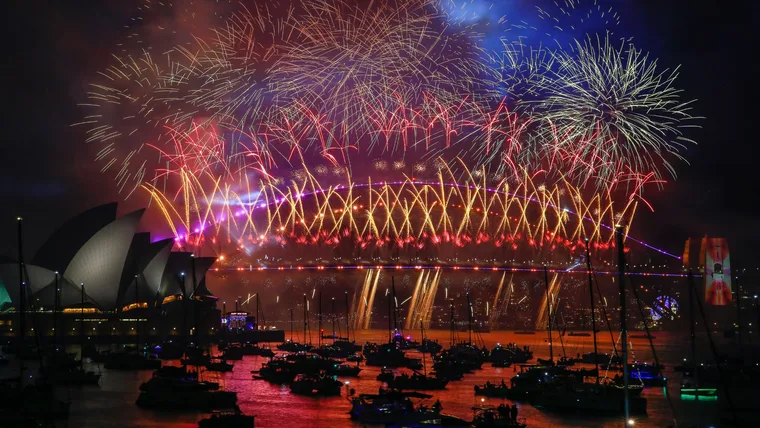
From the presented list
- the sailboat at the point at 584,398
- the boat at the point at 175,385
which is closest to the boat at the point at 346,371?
the boat at the point at 175,385

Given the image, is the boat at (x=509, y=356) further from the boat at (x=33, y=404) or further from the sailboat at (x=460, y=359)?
the boat at (x=33, y=404)

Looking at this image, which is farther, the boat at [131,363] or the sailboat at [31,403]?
the boat at [131,363]

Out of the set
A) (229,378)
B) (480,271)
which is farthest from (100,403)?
(480,271)

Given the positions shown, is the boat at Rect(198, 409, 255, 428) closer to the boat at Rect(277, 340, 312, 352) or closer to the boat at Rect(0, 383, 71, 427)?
the boat at Rect(0, 383, 71, 427)

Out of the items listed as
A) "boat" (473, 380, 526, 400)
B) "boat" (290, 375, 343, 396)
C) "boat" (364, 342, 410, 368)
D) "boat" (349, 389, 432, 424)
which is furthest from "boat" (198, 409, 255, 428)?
"boat" (364, 342, 410, 368)

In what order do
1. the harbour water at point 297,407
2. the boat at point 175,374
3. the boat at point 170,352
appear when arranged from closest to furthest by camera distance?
the harbour water at point 297,407
the boat at point 175,374
the boat at point 170,352

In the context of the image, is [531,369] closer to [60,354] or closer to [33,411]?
[33,411]
